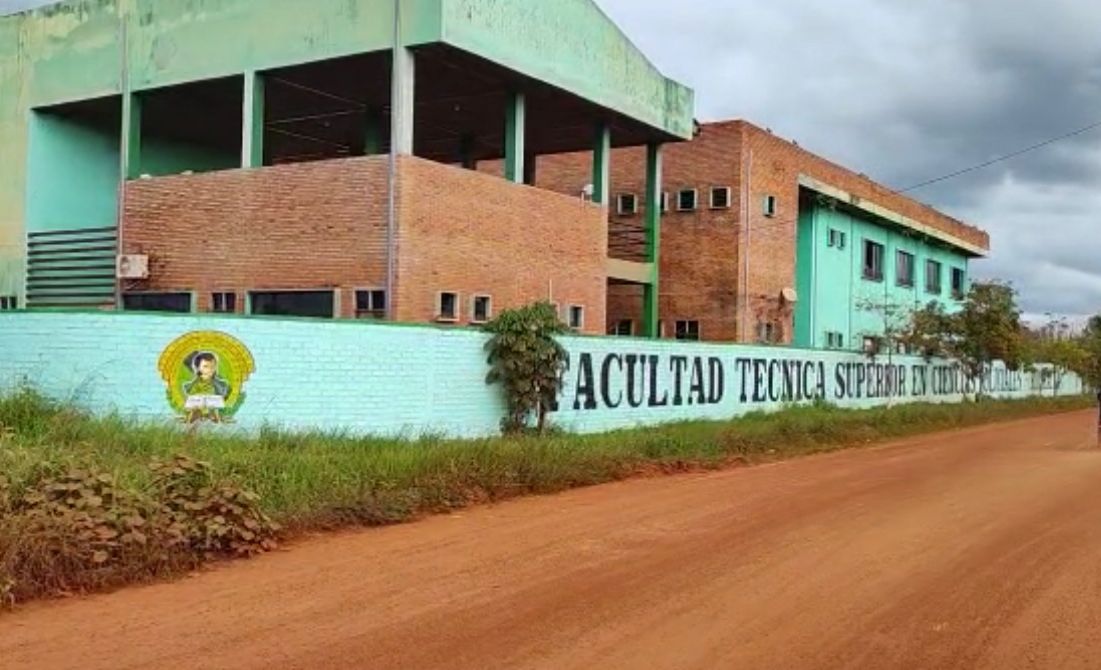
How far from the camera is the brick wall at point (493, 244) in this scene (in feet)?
60.3

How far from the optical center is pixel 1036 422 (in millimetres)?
33875

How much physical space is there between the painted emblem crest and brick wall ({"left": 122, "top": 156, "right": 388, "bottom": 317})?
4.38m

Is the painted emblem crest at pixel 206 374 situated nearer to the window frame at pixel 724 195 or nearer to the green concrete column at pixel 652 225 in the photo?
the green concrete column at pixel 652 225

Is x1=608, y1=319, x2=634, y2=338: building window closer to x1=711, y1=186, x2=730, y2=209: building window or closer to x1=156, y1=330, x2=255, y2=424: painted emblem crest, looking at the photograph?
x1=711, y1=186, x2=730, y2=209: building window

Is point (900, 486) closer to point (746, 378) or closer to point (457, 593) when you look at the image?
point (457, 593)

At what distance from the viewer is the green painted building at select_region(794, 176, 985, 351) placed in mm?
36156

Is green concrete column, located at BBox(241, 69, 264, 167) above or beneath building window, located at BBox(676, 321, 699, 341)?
above

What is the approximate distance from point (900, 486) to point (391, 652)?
9.91 m

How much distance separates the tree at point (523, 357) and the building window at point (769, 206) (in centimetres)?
1650

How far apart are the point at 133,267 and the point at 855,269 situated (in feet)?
87.5

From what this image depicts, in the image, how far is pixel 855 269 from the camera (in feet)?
129

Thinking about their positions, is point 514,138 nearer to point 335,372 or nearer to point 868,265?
point 335,372

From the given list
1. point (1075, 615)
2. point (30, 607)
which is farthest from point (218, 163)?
point (1075, 615)

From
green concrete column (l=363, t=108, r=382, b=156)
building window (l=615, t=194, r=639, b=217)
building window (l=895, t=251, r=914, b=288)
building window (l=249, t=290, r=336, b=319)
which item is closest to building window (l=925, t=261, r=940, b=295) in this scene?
building window (l=895, t=251, r=914, b=288)
